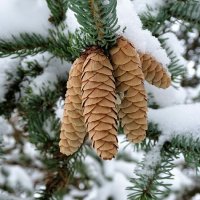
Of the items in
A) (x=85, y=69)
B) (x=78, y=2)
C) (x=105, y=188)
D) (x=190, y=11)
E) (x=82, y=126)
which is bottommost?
(x=105, y=188)

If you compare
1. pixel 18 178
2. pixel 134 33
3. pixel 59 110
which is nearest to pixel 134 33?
pixel 134 33

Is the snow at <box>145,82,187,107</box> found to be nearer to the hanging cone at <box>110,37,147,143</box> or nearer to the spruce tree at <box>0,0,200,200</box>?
the spruce tree at <box>0,0,200,200</box>

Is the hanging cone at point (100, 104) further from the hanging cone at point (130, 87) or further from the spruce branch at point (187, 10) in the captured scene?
the spruce branch at point (187, 10)

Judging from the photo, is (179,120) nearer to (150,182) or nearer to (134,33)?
(150,182)

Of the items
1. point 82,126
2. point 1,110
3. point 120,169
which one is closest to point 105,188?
point 120,169

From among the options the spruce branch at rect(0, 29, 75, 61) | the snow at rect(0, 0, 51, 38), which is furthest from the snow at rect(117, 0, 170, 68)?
the snow at rect(0, 0, 51, 38)

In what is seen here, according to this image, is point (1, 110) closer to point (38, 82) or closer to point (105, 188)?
point (38, 82)

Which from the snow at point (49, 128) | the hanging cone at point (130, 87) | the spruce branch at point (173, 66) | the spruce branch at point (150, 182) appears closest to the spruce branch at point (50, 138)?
the snow at point (49, 128)
